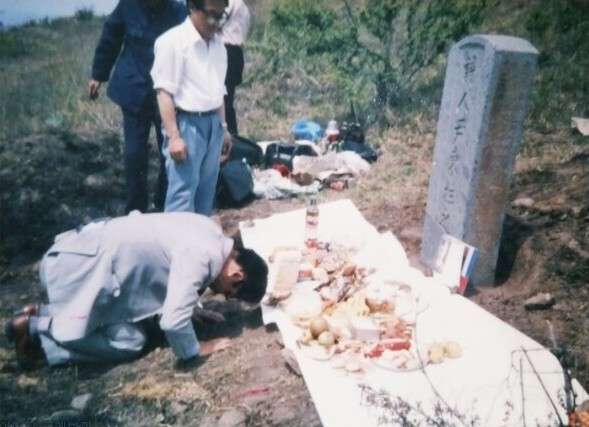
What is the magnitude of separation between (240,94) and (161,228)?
651 cm

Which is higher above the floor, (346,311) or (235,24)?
(235,24)

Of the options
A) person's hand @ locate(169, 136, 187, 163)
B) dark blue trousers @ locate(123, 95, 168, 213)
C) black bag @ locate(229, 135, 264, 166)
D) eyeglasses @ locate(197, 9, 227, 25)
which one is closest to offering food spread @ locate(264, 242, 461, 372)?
person's hand @ locate(169, 136, 187, 163)

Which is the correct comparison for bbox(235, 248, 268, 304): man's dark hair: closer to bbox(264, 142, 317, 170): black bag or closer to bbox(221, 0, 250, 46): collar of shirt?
bbox(264, 142, 317, 170): black bag

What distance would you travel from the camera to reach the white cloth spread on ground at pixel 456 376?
264 centimetres

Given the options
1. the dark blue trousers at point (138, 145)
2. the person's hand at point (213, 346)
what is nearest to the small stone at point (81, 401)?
the person's hand at point (213, 346)

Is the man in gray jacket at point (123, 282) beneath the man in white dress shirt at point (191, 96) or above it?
beneath

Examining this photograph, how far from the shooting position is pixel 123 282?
3148mm

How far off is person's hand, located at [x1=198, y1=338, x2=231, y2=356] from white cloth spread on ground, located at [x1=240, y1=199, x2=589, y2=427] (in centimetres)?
36

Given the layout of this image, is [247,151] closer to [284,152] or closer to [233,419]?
[284,152]

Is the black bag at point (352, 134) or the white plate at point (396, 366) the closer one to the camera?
the white plate at point (396, 366)

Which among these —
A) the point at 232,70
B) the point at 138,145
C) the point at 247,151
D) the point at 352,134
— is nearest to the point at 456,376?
the point at 138,145

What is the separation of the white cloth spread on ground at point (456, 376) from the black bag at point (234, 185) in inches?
72.9

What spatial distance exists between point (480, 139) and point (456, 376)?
63.4 inches

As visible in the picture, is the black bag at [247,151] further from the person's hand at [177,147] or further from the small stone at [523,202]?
the small stone at [523,202]
